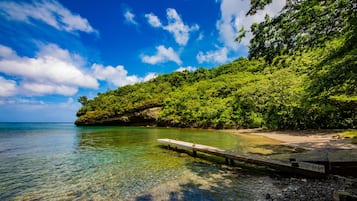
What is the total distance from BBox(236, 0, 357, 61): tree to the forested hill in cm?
8

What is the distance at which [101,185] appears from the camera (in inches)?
297

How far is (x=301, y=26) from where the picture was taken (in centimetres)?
666

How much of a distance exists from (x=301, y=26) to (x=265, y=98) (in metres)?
25.9

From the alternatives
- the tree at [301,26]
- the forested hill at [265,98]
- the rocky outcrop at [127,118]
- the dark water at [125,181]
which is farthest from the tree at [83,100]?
the tree at [301,26]

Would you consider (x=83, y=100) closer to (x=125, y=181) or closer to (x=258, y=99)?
(x=258, y=99)

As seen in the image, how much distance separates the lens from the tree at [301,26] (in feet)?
20.1

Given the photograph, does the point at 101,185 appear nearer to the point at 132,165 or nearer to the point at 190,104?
the point at 132,165

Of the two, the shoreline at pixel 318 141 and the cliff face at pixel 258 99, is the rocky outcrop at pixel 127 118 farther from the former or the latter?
the shoreline at pixel 318 141

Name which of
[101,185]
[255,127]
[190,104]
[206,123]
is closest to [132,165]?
[101,185]

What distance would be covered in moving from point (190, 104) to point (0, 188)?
39.8 meters

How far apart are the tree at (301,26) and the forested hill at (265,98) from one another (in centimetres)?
8

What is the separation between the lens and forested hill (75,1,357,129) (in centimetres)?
748

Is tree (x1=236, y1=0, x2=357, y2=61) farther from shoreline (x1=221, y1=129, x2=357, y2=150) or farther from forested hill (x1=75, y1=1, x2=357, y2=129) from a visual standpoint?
shoreline (x1=221, y1=129, x2=357, y2=150)

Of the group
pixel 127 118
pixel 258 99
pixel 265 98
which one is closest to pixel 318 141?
pixel 265 98
